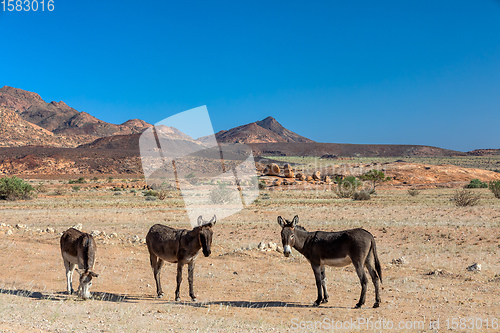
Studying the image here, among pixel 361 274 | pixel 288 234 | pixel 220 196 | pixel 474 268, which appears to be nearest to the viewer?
pixel 361 274

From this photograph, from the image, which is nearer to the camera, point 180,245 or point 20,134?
point 180,245

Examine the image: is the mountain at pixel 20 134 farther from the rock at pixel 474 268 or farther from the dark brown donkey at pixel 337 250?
the rock at pixel 474 268

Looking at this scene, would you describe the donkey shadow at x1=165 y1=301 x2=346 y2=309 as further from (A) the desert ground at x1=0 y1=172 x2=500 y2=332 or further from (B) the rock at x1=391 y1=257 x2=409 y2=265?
(B) the rock at x1=391 y1=257 x2=409 y2=265

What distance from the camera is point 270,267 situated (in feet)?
42.8

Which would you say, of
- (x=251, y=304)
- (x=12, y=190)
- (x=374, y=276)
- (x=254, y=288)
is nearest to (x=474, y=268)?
(x=374, y=276)

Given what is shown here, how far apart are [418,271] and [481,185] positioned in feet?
171

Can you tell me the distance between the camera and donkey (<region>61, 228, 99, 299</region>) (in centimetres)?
833

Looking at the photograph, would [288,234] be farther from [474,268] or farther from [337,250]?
[474,268]

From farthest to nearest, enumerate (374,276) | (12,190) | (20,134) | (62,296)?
(20,134) → (12,190) → (62,296) → (374,276)

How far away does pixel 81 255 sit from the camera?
8758mm

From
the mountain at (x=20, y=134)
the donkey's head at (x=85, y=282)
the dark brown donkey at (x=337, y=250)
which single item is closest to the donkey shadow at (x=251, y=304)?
the dark brown donkey at (x=337, y=250)

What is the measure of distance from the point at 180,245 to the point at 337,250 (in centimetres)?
352

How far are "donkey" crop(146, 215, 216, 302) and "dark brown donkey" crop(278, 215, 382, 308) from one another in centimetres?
175

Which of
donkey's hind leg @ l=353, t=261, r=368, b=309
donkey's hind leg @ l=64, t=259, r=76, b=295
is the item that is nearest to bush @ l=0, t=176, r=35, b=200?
donkey's hind leg @ l=64, t=259, r=76, b=295
